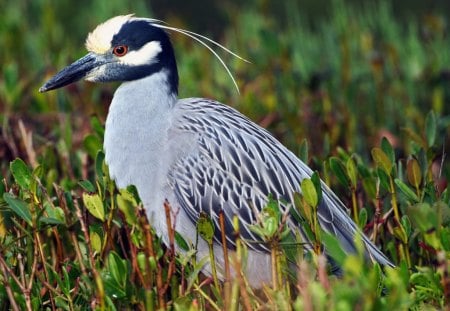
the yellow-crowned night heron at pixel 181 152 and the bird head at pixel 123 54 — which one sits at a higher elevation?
the bird head at pixel 123 54

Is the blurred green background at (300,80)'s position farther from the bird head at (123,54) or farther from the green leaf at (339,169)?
the green leaf at (339,169)

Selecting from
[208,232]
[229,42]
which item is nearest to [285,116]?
[229,42]

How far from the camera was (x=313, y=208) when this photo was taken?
3373 mm

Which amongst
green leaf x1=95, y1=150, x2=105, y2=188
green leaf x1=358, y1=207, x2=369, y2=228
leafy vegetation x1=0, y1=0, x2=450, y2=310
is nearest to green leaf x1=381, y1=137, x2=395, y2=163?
leafy vegetation x1=0, y1=0, x2=450, y2=310

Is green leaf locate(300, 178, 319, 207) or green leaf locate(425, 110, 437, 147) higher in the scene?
green leaf locate(300, 178, 319, 207)

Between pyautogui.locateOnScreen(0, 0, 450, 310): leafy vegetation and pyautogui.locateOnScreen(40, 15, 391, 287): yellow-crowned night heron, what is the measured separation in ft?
0.44

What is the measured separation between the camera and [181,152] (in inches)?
168

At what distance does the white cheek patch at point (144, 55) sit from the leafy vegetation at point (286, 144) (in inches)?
16.3

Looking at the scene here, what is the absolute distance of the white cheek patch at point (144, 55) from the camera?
450cm

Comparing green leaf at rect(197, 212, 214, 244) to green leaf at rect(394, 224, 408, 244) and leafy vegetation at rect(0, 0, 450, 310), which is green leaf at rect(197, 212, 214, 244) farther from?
green leaf at rect(394, 224, 408, 244)

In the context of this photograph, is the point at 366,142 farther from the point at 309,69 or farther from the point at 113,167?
the point at 113,167

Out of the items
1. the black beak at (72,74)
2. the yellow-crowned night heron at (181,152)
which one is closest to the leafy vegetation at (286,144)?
the yellow-crowned night heron at (181,152)

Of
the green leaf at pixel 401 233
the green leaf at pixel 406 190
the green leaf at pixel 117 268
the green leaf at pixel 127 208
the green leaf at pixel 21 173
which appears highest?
the green leaf at pixel 21 173

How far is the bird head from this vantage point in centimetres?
450
